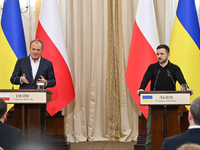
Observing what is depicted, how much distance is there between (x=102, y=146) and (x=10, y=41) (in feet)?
8.06

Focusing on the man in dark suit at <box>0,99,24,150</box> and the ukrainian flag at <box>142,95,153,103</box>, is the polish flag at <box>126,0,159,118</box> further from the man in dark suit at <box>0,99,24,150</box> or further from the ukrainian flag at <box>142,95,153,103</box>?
the man in dark suit at <box>0,99,24,150</box>

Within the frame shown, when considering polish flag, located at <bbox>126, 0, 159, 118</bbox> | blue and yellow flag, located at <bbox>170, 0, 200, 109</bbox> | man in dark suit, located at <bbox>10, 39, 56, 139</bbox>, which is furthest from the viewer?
polish flag, located at <bbox>126, 0, 159, 118</bbox>

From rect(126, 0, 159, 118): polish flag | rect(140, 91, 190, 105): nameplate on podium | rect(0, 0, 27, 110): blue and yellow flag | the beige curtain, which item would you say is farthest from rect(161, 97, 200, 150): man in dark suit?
the beige curtain

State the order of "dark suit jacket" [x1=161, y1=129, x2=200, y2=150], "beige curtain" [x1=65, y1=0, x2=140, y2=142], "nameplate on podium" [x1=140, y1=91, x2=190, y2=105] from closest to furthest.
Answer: "dark suit jacket" [x1=161, y1=129, x2=200, y2=150] < "nameplate on podium" [x1=140, y1=91, x2=190, y2=105] < "beige curtain" [x1=65, y1=0, x2=140, y2=142]

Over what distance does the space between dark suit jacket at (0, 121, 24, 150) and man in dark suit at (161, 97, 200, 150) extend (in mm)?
1019

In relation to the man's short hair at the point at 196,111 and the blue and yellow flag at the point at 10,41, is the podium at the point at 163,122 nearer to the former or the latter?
the man's short hair at the point at 196,111

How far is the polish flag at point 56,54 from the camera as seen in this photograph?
5.02m

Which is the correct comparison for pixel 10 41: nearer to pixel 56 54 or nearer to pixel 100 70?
pixel 56 54

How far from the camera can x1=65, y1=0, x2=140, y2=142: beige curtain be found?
570cm

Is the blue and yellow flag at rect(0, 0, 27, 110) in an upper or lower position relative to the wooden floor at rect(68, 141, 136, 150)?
upper

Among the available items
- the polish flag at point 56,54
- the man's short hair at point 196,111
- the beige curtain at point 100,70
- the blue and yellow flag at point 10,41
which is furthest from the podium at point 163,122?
the blue and yellow flag at point 10,41

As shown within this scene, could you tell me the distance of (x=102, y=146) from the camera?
527cm

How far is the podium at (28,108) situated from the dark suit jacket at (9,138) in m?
1.34

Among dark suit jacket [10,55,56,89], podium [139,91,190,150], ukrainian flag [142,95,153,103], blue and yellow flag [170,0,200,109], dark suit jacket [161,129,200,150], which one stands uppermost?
blue and yellow flag [170,0,200,109]
